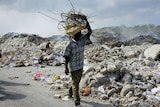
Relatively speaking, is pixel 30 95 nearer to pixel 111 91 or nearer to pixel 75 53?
pixel 75 53

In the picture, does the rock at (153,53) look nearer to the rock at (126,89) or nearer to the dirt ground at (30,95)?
the rock at (126,89)

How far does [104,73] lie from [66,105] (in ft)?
5.43

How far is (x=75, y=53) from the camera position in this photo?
5707mm

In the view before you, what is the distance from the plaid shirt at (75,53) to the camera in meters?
5.63

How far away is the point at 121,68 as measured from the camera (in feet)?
24.2

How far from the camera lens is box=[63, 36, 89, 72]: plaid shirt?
563cm

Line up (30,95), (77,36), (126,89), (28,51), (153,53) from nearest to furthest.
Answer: (77,36)
(126,89)
(30,95)
(153,53)
(28,51)

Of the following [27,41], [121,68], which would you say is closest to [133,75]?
[121,68]

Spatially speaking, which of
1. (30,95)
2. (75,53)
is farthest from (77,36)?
(30,95)

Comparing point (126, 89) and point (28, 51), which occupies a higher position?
point (28, 51)

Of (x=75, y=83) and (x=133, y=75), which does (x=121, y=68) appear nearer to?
(x=133, y=75)

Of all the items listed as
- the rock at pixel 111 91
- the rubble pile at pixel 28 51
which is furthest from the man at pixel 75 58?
the rubble pile at pixel 28 51

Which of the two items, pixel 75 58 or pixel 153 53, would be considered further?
pixel 153 53

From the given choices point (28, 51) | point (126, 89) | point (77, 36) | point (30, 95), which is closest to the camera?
point (77, 36)
